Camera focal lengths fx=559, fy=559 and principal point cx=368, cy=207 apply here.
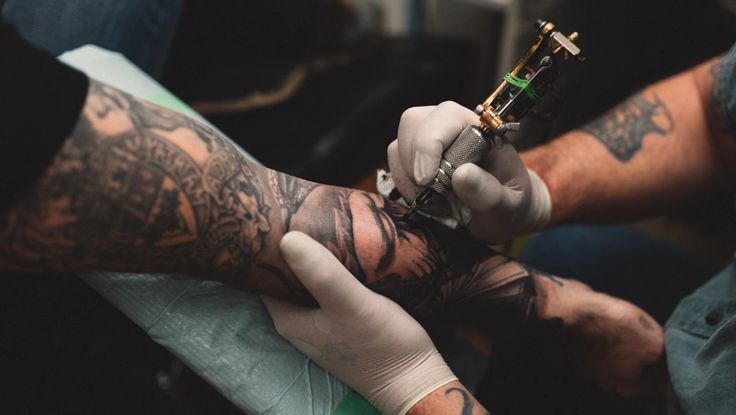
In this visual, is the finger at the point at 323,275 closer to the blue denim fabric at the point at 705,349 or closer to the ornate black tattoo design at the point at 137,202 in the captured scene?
the ornate black tattoo design at the point at 137,202

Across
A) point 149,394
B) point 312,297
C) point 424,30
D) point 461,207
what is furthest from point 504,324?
point 424,30

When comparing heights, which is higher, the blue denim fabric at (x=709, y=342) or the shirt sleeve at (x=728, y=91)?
the shirt sleeve at (x=728, y=91)

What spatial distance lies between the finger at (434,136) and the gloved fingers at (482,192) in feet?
0.12

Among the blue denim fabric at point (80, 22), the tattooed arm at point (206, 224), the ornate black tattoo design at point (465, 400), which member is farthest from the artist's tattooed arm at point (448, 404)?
the blue denim fabric at point (80, 22)

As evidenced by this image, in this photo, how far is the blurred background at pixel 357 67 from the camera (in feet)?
4.88

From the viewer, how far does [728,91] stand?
1038mm

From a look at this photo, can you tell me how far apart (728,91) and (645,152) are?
0.58 feet

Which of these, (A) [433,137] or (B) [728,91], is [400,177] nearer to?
(A) [433,137]

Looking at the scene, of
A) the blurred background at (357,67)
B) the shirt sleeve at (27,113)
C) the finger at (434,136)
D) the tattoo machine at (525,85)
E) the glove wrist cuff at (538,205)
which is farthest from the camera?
the blurred background at (357,67)

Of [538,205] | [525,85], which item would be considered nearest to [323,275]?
[525,85]

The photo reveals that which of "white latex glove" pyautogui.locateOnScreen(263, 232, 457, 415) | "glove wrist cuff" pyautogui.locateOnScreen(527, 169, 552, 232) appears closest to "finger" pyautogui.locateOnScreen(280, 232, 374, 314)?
"white latex glove" pyautogui.locateOnScreen(263, 232, 457, 415)

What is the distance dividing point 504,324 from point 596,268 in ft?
1.07

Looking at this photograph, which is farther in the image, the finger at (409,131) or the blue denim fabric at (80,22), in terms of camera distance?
the blue denim fabric at (80,22)

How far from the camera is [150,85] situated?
968 mm
